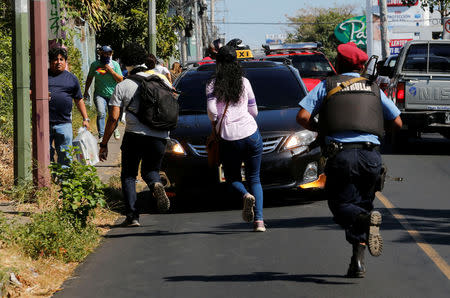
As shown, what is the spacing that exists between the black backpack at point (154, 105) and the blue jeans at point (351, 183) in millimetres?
2510

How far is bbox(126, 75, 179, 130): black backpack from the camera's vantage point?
332 inches

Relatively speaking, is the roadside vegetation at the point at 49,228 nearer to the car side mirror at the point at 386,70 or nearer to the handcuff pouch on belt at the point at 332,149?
the handcuff pouch on belt at the point at 332,149

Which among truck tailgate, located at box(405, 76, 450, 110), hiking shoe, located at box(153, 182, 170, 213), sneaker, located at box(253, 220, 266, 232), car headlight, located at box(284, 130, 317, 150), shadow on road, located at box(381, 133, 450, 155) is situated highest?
truck tailgate, located at box(405, 76, 450, 110)

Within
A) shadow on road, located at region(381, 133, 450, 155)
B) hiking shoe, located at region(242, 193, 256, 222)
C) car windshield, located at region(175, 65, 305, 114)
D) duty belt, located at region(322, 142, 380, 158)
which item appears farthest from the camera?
shadow on road, located at region(381, 133, 450, 155)

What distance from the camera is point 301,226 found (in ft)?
28.6

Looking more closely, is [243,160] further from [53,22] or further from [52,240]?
[53,22]

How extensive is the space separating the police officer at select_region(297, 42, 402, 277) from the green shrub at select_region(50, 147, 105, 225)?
95.5 inches

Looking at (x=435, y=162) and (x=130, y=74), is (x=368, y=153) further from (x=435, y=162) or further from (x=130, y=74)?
(x=435, y=162)

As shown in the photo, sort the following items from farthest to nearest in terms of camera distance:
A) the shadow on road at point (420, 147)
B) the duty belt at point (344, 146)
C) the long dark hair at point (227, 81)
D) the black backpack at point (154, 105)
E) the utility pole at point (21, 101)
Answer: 1. the shadow on road at point (420, 147)
2. the utility pole at point (21, 101)
3. the black backpack at point (154, 105)
4. the long dark hair at point (227, 81)
5. the duty belt at point (344, 146)

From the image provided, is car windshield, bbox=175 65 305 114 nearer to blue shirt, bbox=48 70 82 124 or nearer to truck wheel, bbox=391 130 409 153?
blue shirt, bbox=48 70 82 124

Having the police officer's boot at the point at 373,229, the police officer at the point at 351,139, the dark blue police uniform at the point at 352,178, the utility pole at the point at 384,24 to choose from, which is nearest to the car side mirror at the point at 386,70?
the police officer at the point at 351,139

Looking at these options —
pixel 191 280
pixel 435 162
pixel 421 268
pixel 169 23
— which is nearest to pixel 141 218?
pixel 191 280

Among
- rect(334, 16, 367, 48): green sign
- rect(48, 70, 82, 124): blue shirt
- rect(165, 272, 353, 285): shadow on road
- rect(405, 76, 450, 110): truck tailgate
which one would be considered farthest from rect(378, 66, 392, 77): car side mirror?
rect(334, 16, 367, 48): green sign

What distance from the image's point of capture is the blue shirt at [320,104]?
6391 millimetres
